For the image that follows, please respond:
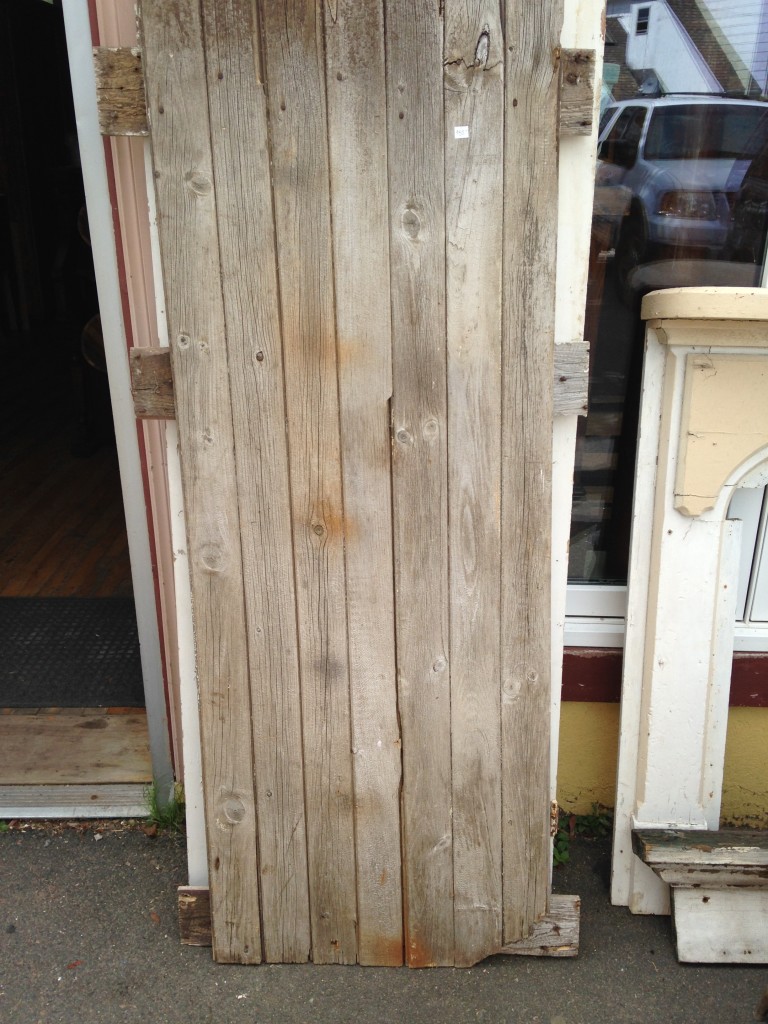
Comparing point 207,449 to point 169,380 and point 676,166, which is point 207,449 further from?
point 676,166

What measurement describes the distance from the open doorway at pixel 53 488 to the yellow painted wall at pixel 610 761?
4.39 ft

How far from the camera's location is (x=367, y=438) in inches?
80.4

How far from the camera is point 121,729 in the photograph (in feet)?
10.4

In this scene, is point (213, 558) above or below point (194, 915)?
above

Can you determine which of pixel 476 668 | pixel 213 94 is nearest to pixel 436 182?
pixel 213 94

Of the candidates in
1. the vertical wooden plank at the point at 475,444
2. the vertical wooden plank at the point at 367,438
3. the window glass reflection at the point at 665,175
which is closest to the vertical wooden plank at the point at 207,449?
the vertical wooden plank at the point at 367,438

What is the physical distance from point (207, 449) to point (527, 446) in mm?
714

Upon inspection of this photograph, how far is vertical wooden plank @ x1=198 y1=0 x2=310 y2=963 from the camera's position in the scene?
1.87m

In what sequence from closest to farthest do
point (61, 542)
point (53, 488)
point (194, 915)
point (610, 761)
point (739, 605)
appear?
point (194, 915) → point (739, 605) → point (610, 761) → point (61, 542) → point (53, 488)

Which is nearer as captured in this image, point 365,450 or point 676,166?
point 365,450

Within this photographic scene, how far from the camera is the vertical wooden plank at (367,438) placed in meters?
1.85

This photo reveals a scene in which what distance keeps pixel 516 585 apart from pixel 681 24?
146 centimetres

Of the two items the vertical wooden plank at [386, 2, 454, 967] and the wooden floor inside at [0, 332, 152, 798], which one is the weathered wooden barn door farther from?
the wooden floor inside at [0, 332, 152, 798]

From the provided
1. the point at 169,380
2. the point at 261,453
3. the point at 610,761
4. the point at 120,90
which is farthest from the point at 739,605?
the point at 120,90
